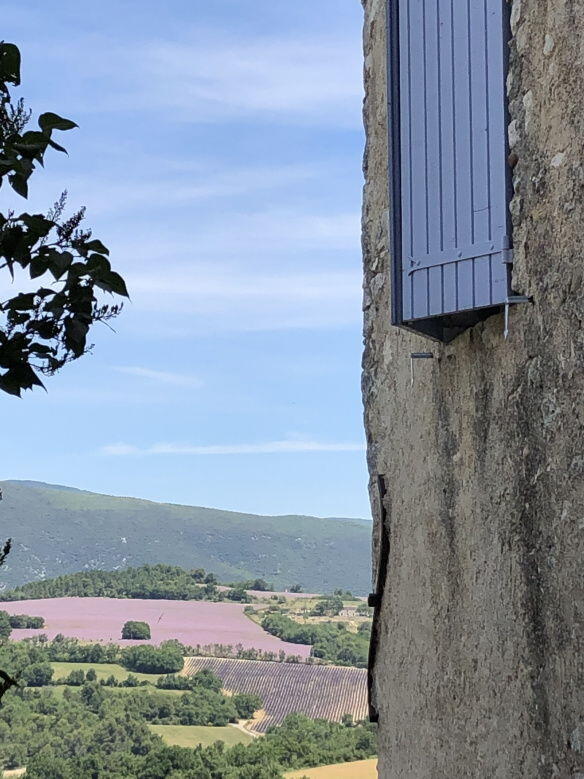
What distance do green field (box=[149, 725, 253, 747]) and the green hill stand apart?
2880cm

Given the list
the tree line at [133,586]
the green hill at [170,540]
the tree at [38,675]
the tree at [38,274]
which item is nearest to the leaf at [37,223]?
the tree at [38,274]

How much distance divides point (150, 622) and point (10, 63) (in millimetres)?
47847

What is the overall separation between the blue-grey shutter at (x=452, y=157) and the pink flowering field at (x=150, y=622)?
150 ft

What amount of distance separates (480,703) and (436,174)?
1.47m

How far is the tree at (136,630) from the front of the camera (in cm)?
4816

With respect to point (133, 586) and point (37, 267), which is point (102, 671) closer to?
point (133, 586)

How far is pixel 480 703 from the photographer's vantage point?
9.93 feet

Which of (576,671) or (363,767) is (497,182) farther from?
(363,767)

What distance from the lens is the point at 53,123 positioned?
2062mm

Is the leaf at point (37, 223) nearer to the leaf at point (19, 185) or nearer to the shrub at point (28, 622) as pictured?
the leaf at point (19, 185)

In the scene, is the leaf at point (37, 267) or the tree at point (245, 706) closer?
the leaf at point (37, 267)

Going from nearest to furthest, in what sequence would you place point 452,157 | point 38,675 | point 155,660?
point 452,157 < point 38,675 < point 155,660

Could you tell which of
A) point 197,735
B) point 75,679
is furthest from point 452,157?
point 75,679

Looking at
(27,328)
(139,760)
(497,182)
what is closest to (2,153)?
(27,328)
